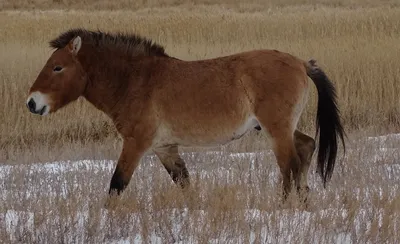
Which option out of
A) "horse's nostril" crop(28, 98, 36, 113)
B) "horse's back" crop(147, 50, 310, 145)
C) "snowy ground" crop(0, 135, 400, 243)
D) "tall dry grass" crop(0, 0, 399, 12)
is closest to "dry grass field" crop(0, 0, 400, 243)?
"snowy ground" crop(0, 135, 400, 243)

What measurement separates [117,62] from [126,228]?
165 cm

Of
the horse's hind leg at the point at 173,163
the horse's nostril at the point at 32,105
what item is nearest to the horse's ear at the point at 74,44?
the horse's nostril at the point at 32,105

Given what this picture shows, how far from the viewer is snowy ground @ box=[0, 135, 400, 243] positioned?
4.38 meters

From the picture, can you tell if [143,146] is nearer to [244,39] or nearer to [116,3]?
[244,39]

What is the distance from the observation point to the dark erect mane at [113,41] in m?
5.72

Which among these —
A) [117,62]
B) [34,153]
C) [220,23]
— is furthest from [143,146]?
[220,23]

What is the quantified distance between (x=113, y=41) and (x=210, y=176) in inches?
54.2

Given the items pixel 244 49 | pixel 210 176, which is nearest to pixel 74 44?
pixel 210 176

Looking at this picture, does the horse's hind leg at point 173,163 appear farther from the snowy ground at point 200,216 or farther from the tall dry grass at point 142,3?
the tall dry grass at point 142,3

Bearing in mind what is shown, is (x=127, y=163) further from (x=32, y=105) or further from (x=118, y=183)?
(x=32, y=105)

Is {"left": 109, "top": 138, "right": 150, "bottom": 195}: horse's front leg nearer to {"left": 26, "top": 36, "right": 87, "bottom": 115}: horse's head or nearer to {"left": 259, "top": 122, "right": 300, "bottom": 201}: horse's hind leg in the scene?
{"left": 26, "top": 36, "right": 87, "bottom": 115}: horse's head

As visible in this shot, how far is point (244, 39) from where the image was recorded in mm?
14109

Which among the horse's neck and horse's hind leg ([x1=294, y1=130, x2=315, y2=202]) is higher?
the horse's neck

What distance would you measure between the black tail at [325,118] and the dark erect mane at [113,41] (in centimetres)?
127
